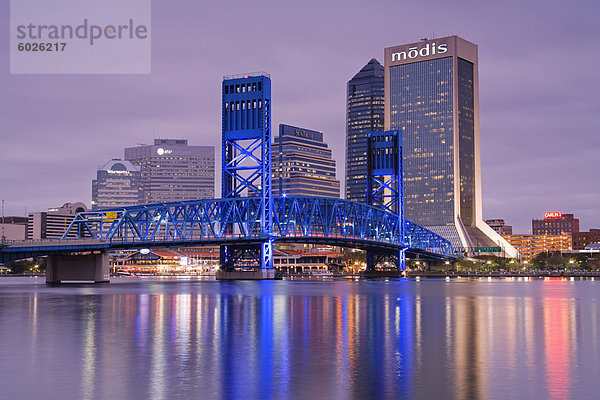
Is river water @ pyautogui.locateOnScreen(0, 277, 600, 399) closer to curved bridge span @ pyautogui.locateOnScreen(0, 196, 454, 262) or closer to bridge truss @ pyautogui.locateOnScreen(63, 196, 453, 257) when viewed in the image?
curved bridge span @ pyautogui.locateOnScreen(0, 196, 454, 262)

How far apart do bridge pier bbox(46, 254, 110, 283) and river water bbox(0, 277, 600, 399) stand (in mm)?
81081

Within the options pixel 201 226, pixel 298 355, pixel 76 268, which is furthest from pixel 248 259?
pixel 298 355

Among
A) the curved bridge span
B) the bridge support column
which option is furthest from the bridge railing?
the bridge support column

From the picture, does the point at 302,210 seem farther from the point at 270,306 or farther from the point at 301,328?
the point at 301,328

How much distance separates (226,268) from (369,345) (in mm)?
126853

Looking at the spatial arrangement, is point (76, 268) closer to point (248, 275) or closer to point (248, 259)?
point (248, 275)

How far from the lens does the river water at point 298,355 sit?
24.5m

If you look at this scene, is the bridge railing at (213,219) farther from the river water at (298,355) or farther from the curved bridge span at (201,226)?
the river water at (298,355)

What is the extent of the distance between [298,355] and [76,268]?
111m

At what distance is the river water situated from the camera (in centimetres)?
2450

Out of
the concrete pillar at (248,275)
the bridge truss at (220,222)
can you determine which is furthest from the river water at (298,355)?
the concrete pillar at (248,275)

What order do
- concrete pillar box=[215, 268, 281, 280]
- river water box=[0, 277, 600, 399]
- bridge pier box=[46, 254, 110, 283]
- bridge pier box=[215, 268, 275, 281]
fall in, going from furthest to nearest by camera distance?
bridge pier box=[215, 268, 275, 281] < concrete pillar box=[215, 268, 281, 280] < bridge pier box=[46, 254, 110, 283] < river water box=[0, 277, 600, 399]

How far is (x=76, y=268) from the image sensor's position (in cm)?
13575

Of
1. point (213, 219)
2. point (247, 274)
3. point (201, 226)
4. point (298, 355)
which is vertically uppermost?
point (213, 219)
